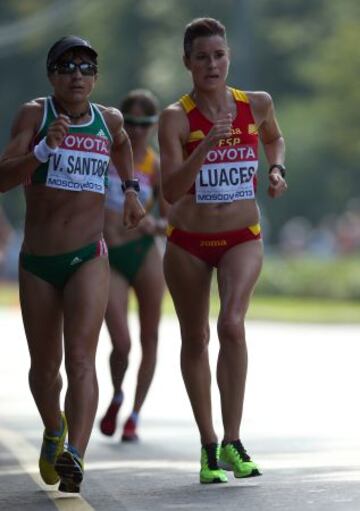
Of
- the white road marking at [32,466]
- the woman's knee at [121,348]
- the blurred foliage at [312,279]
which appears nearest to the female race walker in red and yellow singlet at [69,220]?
the white road marking at [32,466]

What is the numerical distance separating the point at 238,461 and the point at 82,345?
100cm

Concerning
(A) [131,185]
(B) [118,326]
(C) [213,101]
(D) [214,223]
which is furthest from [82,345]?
(B) [118,326]

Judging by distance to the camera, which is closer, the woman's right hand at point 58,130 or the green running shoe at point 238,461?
the woman's right hand at point 58,130

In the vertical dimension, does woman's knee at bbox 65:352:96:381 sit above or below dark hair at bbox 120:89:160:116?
below

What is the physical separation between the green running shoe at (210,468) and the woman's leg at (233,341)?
16cm

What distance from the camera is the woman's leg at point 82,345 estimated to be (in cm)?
967

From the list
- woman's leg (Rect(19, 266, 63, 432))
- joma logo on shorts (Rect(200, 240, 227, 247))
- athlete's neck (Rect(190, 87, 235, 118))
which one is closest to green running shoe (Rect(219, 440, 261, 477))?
woman's leg (Rect(19, 266, 63, 432))

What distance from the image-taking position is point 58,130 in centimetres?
933

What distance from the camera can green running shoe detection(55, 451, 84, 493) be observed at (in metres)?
9.39

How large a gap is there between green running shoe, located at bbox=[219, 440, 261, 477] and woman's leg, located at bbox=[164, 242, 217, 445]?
0.75 ft

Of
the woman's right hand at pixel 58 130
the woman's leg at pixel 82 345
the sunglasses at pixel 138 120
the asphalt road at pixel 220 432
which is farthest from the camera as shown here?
the sunglasses at pixel 138 120

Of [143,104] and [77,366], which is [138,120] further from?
[77,366]

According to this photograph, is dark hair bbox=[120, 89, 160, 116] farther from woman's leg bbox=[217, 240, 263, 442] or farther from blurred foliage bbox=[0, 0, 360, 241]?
blurred foliage bbox=[0, 0, 360, 241]

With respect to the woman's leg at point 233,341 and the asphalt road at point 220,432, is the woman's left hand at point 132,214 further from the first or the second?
the asphalt road at point 220,432
